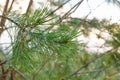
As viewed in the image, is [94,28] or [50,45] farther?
[94,28]

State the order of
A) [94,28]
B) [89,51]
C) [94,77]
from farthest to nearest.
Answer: [89,51] → [94,77] → [94,28]

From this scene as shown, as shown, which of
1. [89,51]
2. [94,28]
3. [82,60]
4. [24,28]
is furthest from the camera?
[82,60]

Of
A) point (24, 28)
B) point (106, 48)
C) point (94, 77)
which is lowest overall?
point (94, 77)

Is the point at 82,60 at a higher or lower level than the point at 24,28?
lower

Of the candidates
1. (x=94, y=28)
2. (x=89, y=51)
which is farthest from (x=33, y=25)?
(x=89, y=51)

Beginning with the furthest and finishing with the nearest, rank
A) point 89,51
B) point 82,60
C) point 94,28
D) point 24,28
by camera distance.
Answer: point 82,60, point 89,51, point 94,28, point 24,28

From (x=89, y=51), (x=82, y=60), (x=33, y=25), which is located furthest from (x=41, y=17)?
(x=82, y=60)

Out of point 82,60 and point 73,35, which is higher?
point 73,35

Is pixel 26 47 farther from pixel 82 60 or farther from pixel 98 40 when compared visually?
pixel 82 60

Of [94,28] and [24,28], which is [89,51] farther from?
[24,28]
